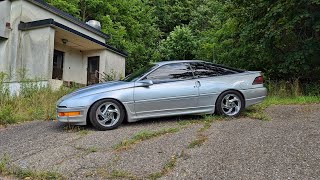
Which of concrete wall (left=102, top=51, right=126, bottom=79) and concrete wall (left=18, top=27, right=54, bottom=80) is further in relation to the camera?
concrete wall (left=102, top=51, right=126, bottom=79)

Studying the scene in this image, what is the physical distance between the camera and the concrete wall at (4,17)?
44.7ft

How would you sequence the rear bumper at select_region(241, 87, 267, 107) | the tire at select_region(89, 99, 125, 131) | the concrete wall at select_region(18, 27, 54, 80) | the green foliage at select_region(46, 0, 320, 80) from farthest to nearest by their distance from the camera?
the concrete wall at select_region(18, 27, 54, 80) → the green foliage at select_region(46, 0, 320, 80) → the rear bumper at select_region(241, 87, 267, 107) → the tire at select_region(89, 99, 125, 131)

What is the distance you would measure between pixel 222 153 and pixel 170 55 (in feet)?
86.5

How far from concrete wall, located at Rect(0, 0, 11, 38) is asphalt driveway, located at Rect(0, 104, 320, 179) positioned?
8.44 metres

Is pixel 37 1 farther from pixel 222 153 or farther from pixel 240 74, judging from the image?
pixel 222 153

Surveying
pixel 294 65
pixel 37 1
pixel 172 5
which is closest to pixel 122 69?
pixel 37 1

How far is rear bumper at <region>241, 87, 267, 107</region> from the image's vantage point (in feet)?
24.3

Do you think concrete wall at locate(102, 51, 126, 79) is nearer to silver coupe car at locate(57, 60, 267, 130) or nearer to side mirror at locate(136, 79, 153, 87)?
silver coupe car at locate(57, 60, 267, 130)

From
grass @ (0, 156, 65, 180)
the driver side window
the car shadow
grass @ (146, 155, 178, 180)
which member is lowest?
grass @ (0, 156, 65, 180)

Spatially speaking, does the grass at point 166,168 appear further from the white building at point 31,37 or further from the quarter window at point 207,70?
the white building at point 31,37

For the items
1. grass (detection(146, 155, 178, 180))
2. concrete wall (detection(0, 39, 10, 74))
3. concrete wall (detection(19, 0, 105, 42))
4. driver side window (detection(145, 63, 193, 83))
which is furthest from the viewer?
concrete wall (detection(19, 0, 105, 42))

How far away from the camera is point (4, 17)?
45.2 ft

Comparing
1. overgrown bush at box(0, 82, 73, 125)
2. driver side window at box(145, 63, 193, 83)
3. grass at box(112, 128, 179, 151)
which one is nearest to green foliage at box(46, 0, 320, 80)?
driver side window at box(145, 63, 193, 83)

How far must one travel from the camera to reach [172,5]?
40.7m
